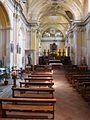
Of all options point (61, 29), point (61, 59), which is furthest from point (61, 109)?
point (61, 29)

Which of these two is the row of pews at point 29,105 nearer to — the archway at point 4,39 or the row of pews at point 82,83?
the row of pews at point 82,83

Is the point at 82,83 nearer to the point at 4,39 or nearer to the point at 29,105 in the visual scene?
the point at 29,105

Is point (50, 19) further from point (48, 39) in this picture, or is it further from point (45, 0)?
point (45, 0)

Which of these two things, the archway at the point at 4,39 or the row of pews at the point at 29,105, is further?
the archway at the point at 4,39

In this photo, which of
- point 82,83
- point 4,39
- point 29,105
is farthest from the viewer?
point 4,39

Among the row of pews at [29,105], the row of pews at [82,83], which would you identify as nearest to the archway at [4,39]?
the row of pews at [82,83]

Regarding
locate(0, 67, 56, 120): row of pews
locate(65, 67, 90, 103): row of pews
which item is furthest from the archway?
locate(0, 67, 56, 120): row of pews

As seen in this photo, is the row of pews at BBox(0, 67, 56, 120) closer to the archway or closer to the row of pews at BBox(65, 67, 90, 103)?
the row of pews at BBox(65, 67, 90, 103)

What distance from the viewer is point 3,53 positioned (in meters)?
13.8

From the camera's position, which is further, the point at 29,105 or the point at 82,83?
the point at 82,83

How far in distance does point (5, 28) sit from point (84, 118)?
1131cm

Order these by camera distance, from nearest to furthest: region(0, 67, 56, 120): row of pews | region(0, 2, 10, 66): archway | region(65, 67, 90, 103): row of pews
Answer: region(0, 67, 56, 120): row of pews
region(65, 67, 90, 103): row of pews
region(0, 2, 10, 66): archway

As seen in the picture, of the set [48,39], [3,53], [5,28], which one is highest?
[48,39]

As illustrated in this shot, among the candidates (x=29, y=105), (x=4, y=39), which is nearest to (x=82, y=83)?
(x=29, y=105)
